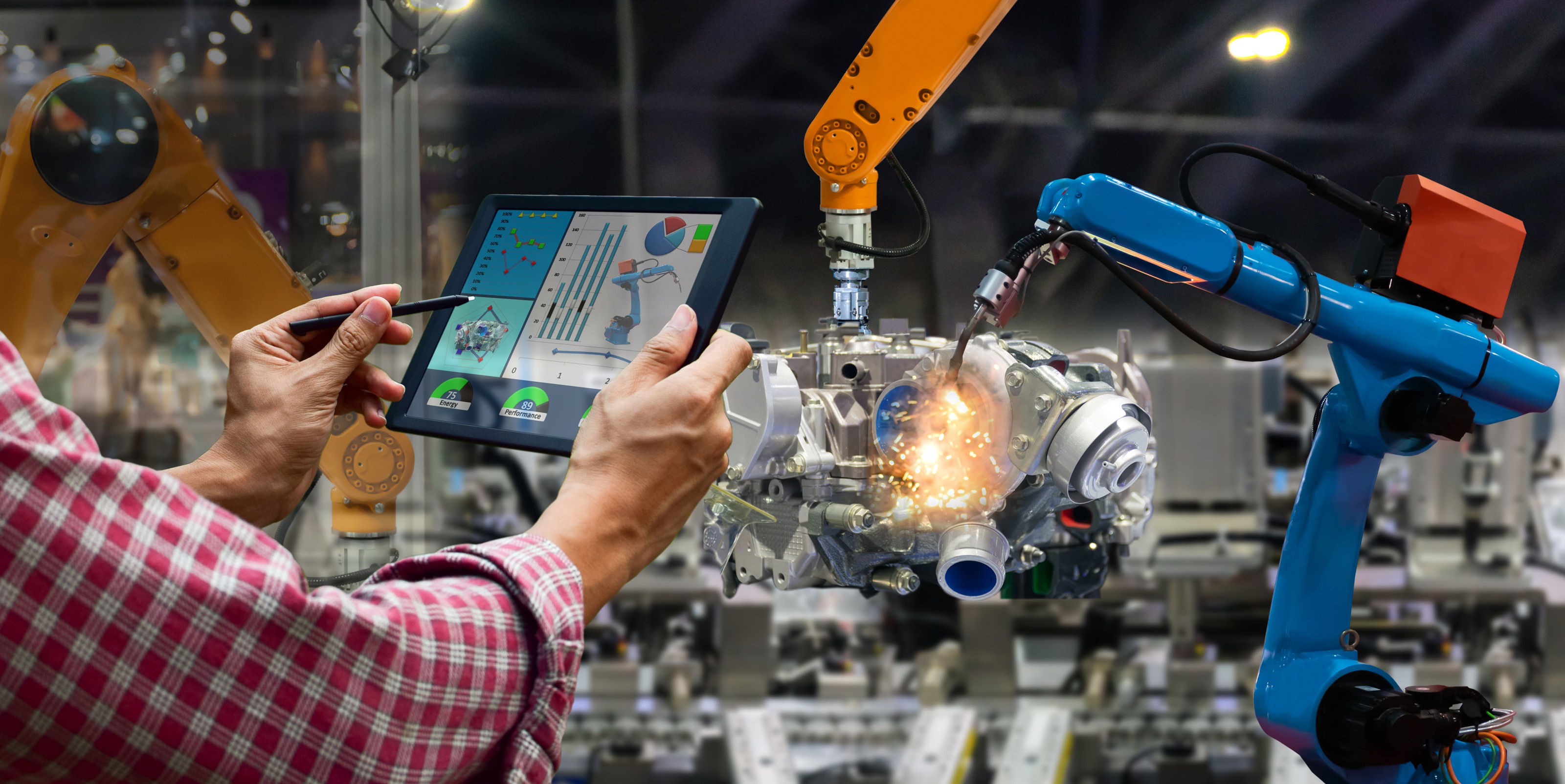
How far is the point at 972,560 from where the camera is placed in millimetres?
2182

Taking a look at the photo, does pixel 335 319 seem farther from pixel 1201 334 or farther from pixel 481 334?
pixel 1201 334

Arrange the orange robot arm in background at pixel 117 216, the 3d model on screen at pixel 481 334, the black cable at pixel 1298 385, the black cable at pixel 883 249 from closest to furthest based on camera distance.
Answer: the 3d model on screen at pixel 481 334 < the black cable at pixel 883 249 < the orange robot arm in background at pixel 117 216 < the black cable at pixel 1298 385

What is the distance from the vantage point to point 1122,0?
3348 millimetres

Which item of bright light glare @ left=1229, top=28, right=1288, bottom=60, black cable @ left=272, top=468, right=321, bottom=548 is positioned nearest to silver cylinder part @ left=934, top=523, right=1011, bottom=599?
black cable @ left=272, top=468, right=321, bottom=548

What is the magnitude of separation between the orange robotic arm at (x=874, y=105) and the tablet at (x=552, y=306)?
99cm

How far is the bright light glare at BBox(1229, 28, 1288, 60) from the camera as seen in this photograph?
343 cm

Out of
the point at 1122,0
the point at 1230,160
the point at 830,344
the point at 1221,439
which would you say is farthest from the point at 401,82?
the point at 1221,439

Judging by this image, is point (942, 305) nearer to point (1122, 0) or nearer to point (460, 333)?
point (1122, 0)

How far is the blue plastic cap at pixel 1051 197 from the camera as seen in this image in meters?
1.99

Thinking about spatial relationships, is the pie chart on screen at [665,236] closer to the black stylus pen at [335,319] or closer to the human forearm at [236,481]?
the black stylus pen at [335,319]

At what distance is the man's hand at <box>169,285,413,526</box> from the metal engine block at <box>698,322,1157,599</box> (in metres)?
0.91

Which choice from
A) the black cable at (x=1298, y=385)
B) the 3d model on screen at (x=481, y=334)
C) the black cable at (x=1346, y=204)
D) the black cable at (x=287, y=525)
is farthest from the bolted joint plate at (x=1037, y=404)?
the black cable at (x=1298, y=385)

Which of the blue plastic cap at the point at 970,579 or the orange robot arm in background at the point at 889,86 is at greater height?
the orange robot arm in background at the point at 889,86

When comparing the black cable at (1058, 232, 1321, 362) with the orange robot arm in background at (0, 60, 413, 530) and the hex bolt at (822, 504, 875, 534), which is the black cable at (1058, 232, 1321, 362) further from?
the orange robot arm in background at (0, 60, 413, 530)
